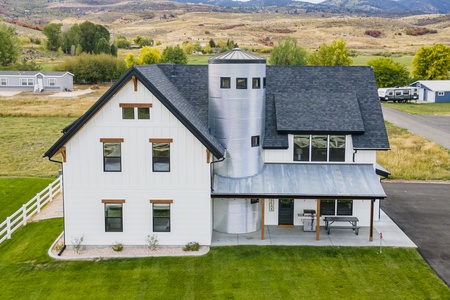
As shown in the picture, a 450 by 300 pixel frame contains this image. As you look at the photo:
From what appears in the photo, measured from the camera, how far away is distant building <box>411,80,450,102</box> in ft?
269

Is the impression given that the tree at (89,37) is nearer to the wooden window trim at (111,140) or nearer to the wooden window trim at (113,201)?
the wooden window trim at (111,140)

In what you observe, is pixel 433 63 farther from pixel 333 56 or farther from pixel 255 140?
pixel 255 140

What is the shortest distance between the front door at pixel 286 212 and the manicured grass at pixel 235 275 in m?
2.99

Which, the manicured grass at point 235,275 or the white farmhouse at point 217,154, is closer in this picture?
the manicured grass at point 235,275

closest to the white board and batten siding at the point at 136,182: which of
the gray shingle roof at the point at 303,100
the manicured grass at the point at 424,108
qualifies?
the gray shingle roof at the point at 303,100

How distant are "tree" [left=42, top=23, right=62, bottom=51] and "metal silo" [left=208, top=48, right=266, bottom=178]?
138379 millimetres

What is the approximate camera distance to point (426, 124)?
191ft

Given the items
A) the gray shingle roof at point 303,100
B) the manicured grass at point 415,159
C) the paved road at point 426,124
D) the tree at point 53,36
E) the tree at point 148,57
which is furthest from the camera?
the tree at point 53,36

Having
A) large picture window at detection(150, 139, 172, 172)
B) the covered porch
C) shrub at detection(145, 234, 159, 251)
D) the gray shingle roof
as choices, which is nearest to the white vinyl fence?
the gray shingle roof

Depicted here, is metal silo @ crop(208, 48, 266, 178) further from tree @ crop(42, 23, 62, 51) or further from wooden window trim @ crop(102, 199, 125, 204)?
tree @ crop(42, 23, 62, 51)

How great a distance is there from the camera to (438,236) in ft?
74.5

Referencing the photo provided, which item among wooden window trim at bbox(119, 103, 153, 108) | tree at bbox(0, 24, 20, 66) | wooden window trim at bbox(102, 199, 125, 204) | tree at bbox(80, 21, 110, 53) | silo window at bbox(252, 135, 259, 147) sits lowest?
wooden window trim at bbox(102, 199, 125, 204)

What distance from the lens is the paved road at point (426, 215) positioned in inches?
810

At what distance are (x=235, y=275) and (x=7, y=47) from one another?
387ft
